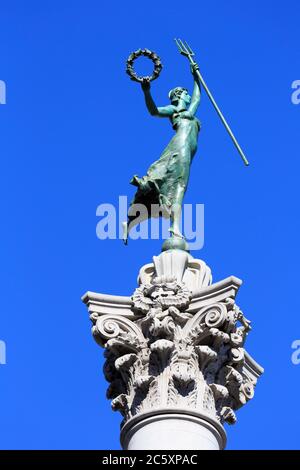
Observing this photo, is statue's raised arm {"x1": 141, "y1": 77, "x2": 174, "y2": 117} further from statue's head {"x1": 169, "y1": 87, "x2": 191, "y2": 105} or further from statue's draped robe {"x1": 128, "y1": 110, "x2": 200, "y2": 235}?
statue's draped robe {"x1": 128, "y1": 110, "x2": 200, "y2": 235}

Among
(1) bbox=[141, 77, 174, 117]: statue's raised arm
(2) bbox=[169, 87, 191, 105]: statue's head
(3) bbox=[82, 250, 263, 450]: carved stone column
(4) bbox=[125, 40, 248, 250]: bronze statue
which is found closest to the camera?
(3) bbox=[82, 250, 263, 450]: carved stone column

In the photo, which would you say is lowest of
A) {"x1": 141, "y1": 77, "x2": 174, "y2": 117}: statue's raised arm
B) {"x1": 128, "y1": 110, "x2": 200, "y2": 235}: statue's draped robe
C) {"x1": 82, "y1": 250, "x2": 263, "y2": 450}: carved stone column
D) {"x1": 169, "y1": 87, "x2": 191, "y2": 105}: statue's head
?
{"x1": 82, "y1": 250, "x2": 263, "y2": 450}: carved stone column

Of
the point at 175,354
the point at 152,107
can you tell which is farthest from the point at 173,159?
the point at 175,354

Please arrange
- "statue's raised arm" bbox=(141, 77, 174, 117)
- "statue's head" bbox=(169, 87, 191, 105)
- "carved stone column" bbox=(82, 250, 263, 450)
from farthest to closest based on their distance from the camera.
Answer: "statue's head" bbox=(169, 87, 191, 105) → "statue's raised arm" bbox=(141, 77, 174, 117) → "carved stone column" bbox=(82, 250, 263, 450)

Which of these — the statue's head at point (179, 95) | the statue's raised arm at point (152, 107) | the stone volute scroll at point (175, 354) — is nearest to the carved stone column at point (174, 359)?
the stone volute scroll at point (175, 354)

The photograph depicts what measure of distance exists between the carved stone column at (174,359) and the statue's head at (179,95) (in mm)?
5151

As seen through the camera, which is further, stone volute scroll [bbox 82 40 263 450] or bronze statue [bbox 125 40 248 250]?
bronze statue [bbox 125 40 248 250]

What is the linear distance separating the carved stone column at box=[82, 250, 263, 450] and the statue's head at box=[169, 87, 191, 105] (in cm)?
515

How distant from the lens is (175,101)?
2844 cm

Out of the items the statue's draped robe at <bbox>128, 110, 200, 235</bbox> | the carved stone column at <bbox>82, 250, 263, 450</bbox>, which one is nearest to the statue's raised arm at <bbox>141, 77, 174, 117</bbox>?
the statue's draped robe at <bbox>128, 110, 200, 235</bbox>

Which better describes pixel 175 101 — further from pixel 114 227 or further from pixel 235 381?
pixel 235 381

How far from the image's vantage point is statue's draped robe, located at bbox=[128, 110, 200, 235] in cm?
2650

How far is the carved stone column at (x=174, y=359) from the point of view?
889 inches
